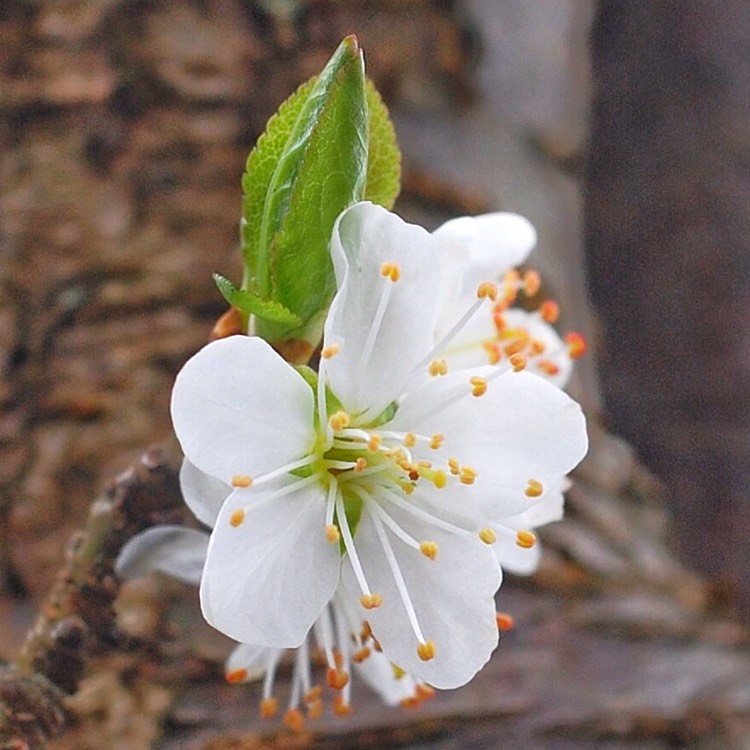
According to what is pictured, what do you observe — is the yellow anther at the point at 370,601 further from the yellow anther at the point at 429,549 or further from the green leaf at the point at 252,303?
the green leaf at the point at 252,303

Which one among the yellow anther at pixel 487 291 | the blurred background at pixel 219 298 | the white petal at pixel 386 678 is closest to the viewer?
the yellow anther at pixel 487 291

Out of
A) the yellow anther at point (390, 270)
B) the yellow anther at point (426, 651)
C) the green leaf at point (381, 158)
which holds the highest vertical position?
the green leaf at point (381, 158)

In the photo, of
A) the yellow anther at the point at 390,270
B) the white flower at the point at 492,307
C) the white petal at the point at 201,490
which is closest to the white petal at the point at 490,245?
the white flower at the point at 492,307

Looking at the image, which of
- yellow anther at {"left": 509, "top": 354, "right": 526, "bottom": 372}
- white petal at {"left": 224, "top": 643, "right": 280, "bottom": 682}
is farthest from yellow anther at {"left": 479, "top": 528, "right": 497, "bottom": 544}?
white petal at {"left": 224, "top": 643, "right": 280, "bottom": 682}

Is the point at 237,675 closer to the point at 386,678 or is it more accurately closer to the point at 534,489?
the point at 386,678

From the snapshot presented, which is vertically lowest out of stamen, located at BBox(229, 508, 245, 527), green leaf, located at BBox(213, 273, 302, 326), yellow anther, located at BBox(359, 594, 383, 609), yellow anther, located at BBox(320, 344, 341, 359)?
yellow anther, located at BBox(359, 594, 383, 609)

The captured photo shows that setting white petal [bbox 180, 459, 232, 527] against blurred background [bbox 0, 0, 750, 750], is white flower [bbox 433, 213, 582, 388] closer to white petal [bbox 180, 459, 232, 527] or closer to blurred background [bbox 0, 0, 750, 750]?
white petal [bbox 180, 459, 232, 527]

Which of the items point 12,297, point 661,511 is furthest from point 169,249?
point 661,511
